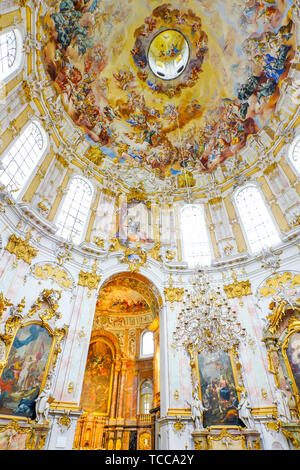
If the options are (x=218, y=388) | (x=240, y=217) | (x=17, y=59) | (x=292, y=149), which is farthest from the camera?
(x=240, y=217)

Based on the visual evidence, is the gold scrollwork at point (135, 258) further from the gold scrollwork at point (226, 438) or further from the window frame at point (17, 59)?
the window frame at point (17, 59)

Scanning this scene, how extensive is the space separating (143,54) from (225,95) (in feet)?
21.9

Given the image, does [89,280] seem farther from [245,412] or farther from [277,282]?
[277,282]

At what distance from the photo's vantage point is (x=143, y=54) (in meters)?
18.5

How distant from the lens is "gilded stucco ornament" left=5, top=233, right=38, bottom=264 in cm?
1022

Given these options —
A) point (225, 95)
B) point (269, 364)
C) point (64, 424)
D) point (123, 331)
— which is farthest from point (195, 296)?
point (225, 95)

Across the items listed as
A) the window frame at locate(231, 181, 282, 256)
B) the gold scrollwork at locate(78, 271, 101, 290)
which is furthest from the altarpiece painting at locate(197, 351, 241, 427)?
the gold scrollwork at locate(78, 271, 101, 290)

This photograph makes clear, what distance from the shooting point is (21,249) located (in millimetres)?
10578

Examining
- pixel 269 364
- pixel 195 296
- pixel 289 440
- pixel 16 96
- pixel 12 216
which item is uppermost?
pixel 16 96

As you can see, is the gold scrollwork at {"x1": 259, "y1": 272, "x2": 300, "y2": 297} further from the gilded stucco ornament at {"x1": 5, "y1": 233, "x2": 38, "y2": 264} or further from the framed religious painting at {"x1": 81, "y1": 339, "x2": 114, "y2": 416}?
the framed religious painting at {"x1": 81, "y1": 339, "x2": 114, "y2": 416}

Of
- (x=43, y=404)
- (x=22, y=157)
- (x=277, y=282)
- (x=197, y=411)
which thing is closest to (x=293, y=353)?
(x=277, y=282)

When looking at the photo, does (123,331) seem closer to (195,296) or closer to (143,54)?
(195,296)

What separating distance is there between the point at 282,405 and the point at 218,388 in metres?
2.48

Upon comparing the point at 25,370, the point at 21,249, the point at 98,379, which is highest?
the point at 21,249
